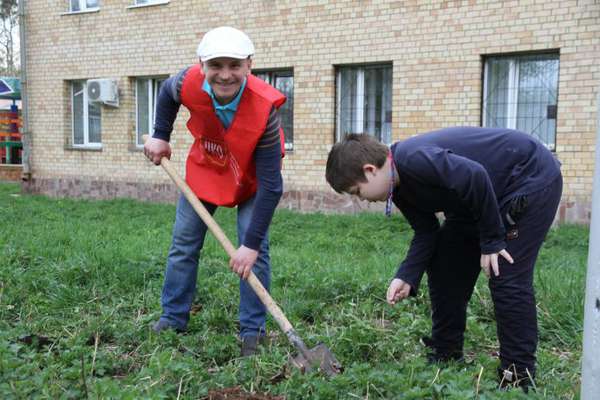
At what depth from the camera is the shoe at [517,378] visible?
269 centimetres

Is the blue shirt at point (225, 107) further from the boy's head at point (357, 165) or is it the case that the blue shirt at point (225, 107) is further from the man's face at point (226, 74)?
the boy's head at point (357, 165)

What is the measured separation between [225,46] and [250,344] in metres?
1.50

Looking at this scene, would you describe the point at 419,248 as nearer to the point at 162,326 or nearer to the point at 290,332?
the point at 290,332

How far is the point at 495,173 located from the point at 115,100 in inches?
421

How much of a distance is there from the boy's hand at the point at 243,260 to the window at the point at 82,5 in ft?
36.2

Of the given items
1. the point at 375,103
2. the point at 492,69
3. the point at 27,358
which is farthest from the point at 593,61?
the point at 27,358

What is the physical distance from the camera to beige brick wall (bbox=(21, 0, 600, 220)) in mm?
8133

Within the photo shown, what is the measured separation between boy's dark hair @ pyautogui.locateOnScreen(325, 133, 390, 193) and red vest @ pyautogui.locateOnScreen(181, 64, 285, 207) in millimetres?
623

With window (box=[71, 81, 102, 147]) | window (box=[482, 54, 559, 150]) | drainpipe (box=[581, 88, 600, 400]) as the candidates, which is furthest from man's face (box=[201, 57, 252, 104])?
window (box=[71, 81, 102, 147])

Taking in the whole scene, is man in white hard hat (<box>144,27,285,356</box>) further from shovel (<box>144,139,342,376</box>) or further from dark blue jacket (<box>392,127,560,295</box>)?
dark blue jacket (<box>392,127,560,295</box>)

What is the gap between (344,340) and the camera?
133 inches

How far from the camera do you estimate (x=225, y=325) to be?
3869 mm

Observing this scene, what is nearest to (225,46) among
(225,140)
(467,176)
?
(225,140)

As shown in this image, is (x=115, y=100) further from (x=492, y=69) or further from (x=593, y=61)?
(x=593, y=61)
